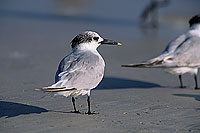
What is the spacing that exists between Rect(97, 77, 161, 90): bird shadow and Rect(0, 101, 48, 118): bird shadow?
5.50ft

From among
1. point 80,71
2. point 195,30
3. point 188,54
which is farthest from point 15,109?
point 195,30

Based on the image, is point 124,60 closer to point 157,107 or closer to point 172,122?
point 157,107

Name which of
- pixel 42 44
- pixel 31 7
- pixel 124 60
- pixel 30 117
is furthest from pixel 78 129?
pixel 31 7

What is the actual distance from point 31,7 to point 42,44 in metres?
9.27

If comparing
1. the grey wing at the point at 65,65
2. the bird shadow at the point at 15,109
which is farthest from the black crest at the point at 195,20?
the bird shadow at the point at 15,109

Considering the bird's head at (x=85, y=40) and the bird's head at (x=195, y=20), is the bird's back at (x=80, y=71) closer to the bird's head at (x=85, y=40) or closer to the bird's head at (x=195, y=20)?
the bird's head at (x=85, y=40)

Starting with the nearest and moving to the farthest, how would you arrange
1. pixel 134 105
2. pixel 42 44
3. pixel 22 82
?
pixel 134 105
pixel 22 82
pixel 42 44

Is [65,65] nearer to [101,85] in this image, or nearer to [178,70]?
[101,85]

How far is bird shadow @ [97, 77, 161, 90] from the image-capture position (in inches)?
242

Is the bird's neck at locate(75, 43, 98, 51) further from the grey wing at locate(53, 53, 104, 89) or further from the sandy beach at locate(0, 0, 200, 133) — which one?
the sandy beach at locate(0, 0, 200, 133)

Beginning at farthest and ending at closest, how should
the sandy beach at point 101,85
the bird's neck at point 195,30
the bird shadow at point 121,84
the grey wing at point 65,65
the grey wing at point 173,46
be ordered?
the bird's neck at point 195,30, the grey wing at point 173,46, the bird shadow at point 121,84, the grey wing at point 65,65, the sandy beach at point 101,85

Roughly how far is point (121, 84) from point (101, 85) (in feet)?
1.15

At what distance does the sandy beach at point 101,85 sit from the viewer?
3.90 meters

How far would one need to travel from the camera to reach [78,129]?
3.70 meters
